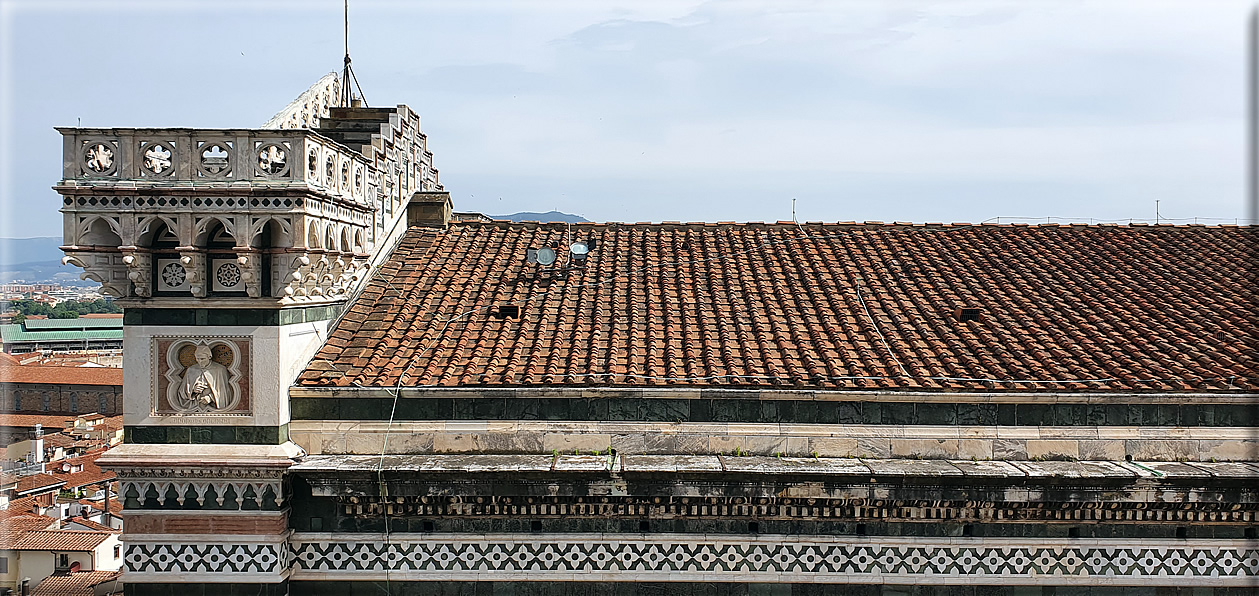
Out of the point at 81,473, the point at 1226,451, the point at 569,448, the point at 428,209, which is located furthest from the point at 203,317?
the point at 81,473

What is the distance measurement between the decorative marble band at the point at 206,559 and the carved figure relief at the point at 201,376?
1.20 m

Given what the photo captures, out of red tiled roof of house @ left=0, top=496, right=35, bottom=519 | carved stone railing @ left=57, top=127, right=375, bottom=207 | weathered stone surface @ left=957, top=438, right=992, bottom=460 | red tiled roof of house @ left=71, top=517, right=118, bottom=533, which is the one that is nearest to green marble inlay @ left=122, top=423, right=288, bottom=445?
carved stone railing @ left=57, top=127, right=375, bottom=207

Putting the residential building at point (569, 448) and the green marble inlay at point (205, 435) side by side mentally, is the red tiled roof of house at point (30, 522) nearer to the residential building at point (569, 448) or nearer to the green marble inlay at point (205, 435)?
the green marble inlay at point (205, 435)

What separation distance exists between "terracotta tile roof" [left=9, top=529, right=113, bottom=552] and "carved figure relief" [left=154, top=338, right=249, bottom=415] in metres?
19.2

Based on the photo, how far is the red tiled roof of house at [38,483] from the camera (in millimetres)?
36688

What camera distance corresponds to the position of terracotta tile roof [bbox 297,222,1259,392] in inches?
330

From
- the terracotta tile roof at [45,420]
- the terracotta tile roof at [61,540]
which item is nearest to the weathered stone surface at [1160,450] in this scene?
the terracotta tile roof at [61,540]

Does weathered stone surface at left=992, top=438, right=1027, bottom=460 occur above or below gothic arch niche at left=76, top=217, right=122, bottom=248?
below

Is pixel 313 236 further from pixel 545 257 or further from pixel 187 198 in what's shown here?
pixel 545 257

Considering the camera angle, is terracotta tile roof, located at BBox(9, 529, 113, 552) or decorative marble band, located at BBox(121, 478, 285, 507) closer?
decorative marble band, located at BBox(121, 478, 285, 507)

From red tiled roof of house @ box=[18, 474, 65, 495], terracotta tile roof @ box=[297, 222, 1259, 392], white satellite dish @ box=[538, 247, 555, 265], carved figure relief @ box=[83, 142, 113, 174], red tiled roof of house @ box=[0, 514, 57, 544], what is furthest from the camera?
red tiled roof of house @ box=[18, 474, 65, 495]

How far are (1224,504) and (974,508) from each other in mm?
2235

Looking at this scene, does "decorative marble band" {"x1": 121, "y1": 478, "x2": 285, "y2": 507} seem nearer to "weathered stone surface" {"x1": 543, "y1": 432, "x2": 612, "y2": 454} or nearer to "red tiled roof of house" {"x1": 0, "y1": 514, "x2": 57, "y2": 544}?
"weathered stone surface" {"x1": 543, "y1": 432, "x2": 612, "y2": 454}

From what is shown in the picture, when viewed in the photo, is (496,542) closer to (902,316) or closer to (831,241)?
(902,316)
